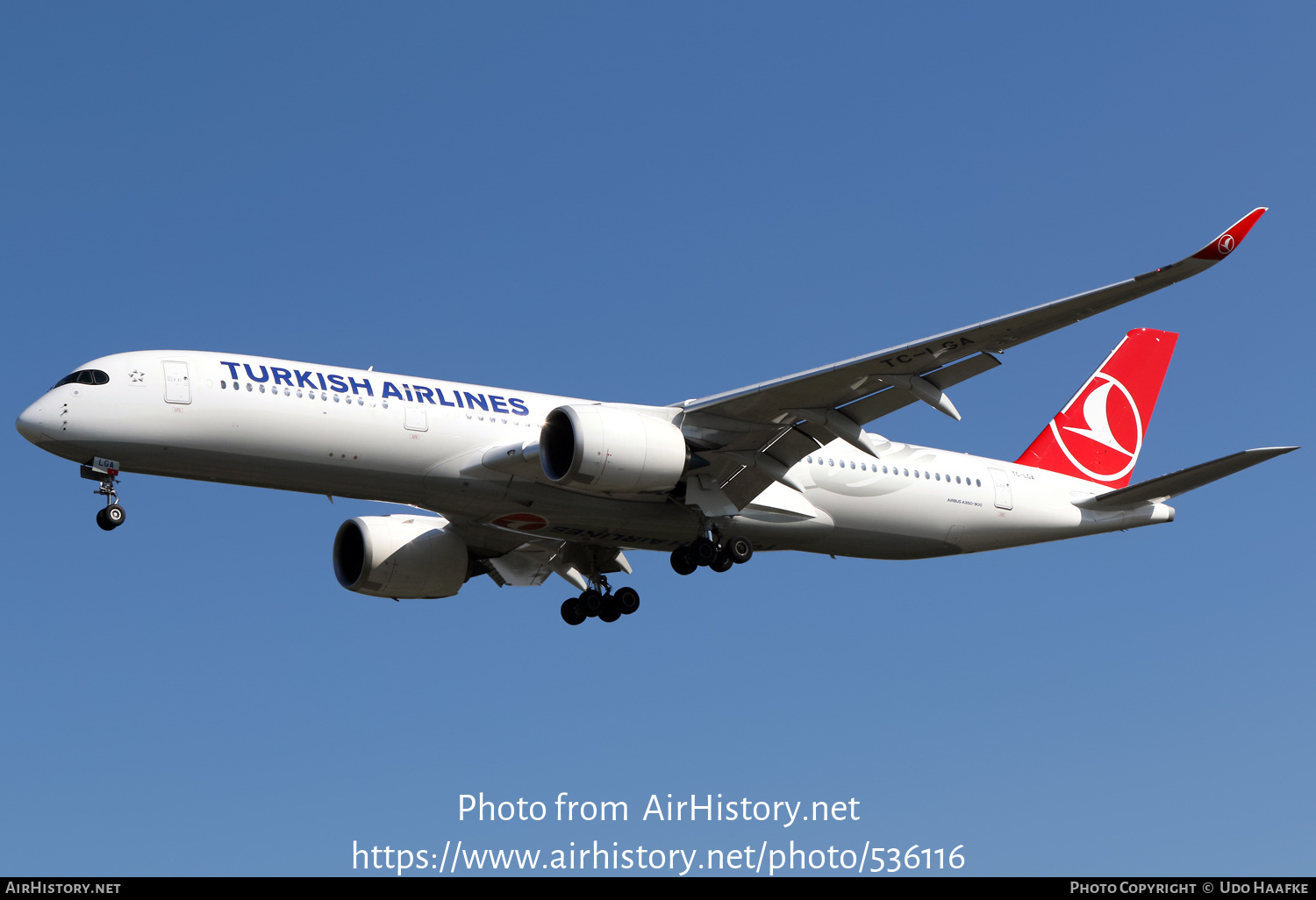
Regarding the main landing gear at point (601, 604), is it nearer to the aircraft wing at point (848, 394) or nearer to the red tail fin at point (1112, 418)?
the aircraft wing at point (848, 394)

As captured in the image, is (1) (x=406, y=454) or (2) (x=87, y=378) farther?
(1) (x=406, y=454)

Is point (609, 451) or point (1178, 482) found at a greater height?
point (1178, 482)

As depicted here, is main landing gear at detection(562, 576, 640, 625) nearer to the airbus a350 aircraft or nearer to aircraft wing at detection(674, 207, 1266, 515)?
the airbus a350 aircraft

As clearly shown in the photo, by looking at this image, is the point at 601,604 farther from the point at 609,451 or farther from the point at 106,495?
the point at 106,495

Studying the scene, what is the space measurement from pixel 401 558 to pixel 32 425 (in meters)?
9.27

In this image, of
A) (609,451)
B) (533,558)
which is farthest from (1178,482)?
(533,558)

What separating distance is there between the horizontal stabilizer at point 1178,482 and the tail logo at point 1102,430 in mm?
1954

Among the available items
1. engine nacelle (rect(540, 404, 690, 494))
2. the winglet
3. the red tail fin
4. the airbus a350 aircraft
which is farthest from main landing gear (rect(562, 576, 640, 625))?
the winglet

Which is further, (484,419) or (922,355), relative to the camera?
(484,419)

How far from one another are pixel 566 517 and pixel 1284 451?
13.3 m

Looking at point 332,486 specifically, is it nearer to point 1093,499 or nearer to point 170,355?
point 170,355

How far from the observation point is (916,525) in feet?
104

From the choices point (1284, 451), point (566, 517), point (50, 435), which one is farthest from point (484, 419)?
point (1284, 451)

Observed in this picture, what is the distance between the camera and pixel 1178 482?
30.8 m
